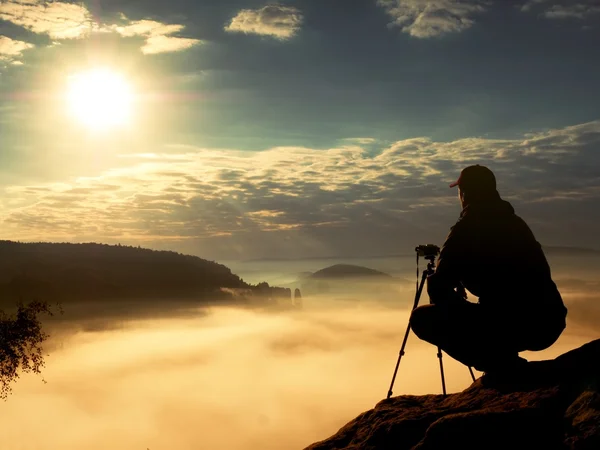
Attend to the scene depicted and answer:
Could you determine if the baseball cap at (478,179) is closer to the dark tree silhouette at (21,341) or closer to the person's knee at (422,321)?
the person's knee at (422,321)

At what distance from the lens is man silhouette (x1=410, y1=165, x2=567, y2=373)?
6.77 meters

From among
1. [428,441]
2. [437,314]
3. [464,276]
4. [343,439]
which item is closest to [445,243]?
[464,276]

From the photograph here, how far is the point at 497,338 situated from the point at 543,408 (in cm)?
131

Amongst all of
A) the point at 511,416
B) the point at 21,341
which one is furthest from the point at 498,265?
the point at 21,341

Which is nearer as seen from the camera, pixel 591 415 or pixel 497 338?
pixel 591 415

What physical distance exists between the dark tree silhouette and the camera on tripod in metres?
26.2

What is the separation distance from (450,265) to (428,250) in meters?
1.85

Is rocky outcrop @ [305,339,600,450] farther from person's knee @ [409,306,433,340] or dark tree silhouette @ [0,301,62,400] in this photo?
dark tree silhouette @ [0,301,62,400]

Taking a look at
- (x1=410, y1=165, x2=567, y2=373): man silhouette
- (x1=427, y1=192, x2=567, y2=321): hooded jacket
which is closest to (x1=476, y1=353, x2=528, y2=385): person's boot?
(x1=410, y1=165, x2=567, y2=373): man silhouette

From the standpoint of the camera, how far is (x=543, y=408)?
5.80m

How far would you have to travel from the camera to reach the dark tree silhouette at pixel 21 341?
2930 centimetres

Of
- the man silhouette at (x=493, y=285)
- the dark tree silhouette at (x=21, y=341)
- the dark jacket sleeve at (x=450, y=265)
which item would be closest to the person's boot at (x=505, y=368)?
the man silhouette at (x=493, y=285)

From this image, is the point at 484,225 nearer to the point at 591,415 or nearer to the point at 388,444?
the point at 591,415

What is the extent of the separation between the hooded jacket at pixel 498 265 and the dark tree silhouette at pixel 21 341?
27761mm
